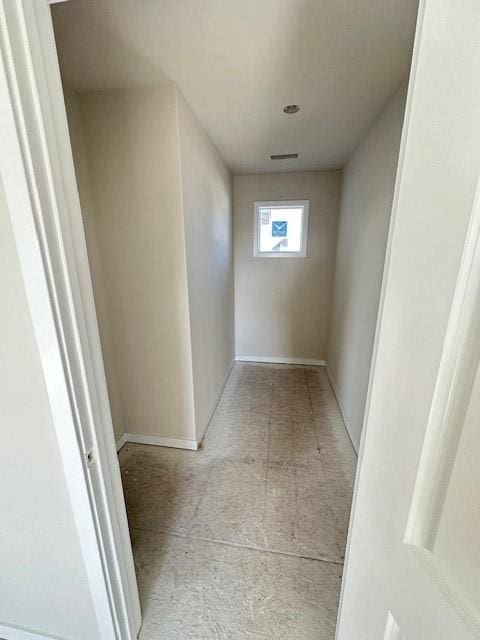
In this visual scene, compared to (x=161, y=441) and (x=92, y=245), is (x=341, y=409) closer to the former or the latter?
(x=161, y=441)

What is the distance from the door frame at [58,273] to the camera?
23.2 inches

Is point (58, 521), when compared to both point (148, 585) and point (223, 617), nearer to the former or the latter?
point (148, 585)

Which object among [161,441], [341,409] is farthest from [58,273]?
[341,409]

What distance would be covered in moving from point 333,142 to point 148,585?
3.35 meters

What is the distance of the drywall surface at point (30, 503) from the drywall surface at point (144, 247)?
1.16m

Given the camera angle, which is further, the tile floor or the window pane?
the window pane

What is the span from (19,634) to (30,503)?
0.69 m

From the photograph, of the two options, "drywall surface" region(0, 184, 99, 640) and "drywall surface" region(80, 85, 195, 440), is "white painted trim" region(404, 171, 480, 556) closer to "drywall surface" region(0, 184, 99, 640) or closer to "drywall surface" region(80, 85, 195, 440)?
"drywall surface" region(0, 184, 99, 640)

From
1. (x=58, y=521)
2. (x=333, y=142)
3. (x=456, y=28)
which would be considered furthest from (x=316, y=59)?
(x=58, y=521)

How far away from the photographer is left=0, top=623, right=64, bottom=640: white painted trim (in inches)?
41.9

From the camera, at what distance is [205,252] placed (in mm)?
2250

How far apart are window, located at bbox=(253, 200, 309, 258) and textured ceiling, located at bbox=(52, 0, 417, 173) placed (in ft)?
4.55

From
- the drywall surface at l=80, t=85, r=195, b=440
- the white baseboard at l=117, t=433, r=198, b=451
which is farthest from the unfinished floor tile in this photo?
the drywall surface at l=80, t=85, r=195, b=440

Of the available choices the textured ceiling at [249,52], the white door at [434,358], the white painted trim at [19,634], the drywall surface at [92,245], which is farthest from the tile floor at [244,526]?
the textured ceiling at [249,52]
